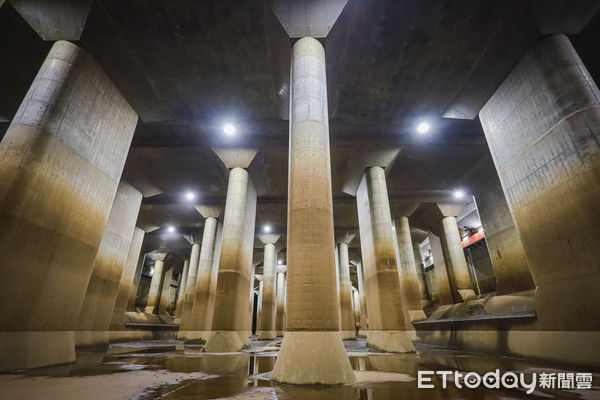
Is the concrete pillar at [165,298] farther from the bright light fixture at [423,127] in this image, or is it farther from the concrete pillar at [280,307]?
the bright light fixture at [423,127]

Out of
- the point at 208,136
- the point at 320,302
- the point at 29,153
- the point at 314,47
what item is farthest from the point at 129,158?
the point at 320,302

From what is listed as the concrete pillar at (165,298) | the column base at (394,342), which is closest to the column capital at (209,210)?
the column base at (394,342)

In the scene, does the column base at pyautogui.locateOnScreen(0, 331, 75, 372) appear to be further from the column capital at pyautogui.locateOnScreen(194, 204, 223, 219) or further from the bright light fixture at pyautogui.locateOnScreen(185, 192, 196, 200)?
the column capital at pyautogui.locateOnScreen(194, 204, 223, 219)

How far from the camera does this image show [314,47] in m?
7.77

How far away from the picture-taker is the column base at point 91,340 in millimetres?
11886

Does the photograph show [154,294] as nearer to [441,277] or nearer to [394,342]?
[394,342]

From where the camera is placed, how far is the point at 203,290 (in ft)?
57.8

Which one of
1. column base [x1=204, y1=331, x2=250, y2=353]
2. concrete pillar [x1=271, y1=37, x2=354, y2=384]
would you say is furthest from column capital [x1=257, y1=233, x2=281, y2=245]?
concrete pillar [x1=271, y1=37, x2=354, y2=384]

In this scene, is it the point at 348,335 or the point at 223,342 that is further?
the point at 348,335

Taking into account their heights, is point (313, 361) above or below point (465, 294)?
below

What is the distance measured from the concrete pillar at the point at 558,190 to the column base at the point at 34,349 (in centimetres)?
1280

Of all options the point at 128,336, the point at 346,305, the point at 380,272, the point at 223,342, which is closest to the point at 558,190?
the point at 380,272

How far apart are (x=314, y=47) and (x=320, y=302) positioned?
272 inches

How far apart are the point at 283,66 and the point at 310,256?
7662mm
